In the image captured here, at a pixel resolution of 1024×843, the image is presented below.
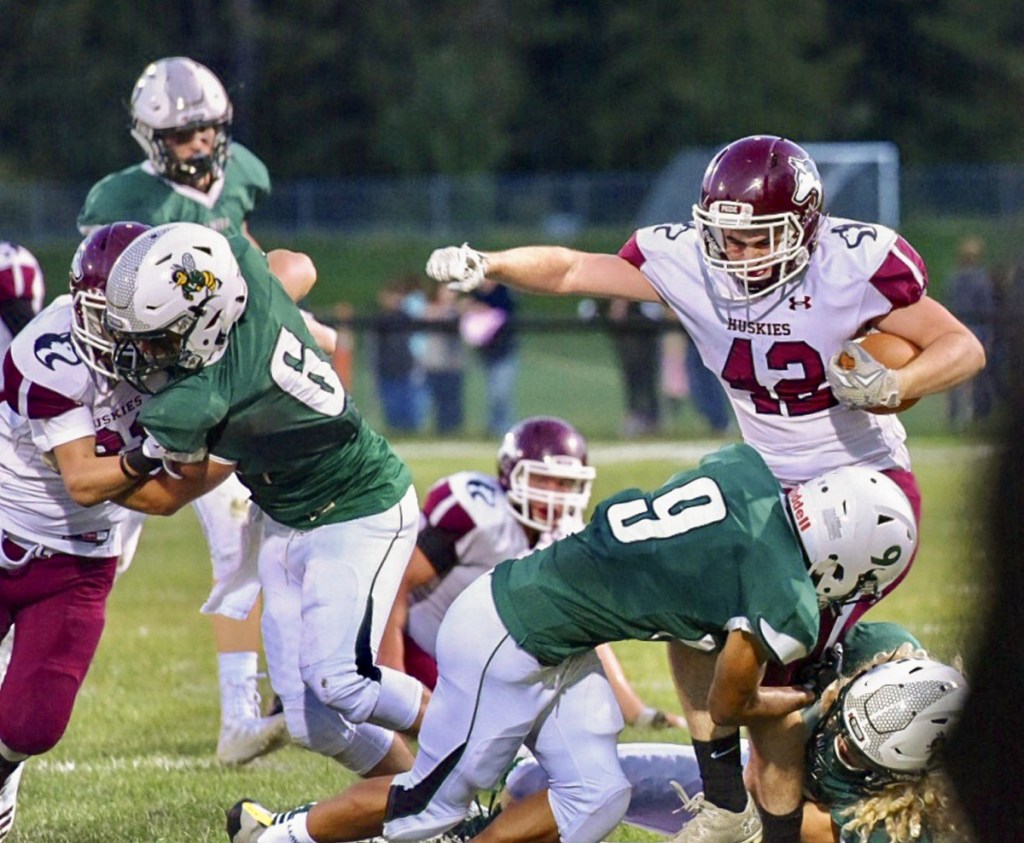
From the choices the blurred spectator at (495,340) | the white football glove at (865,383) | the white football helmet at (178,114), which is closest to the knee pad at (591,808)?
the white football glove at (865,383)

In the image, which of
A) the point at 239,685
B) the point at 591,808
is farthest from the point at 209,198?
the point at 591,808

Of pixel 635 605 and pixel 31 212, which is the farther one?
pixel 31 212

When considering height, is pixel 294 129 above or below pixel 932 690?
below

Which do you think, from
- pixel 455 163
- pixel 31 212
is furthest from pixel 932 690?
pixel 455 163

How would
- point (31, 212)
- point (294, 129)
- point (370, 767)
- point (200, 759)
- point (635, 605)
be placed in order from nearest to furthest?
point (635, 605) < point (370, 767) < point (200, 759) < point (31, 212) < point (294, 129)

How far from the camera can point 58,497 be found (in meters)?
4.31

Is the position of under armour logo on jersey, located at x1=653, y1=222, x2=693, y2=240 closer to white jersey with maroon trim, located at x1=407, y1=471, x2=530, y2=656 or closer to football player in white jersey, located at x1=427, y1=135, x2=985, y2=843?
football player in white jersey, located at x1=427, y1=135, x2=985, y2=843

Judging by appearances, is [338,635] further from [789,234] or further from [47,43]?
[47,43]

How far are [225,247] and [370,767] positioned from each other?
1.30m

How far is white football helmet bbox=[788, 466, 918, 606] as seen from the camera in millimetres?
3297

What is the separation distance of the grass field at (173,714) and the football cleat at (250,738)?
53mm

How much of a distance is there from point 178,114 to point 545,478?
1.69 meters

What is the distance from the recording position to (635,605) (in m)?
3.44

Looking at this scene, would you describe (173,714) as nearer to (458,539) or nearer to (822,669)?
(458,539)
